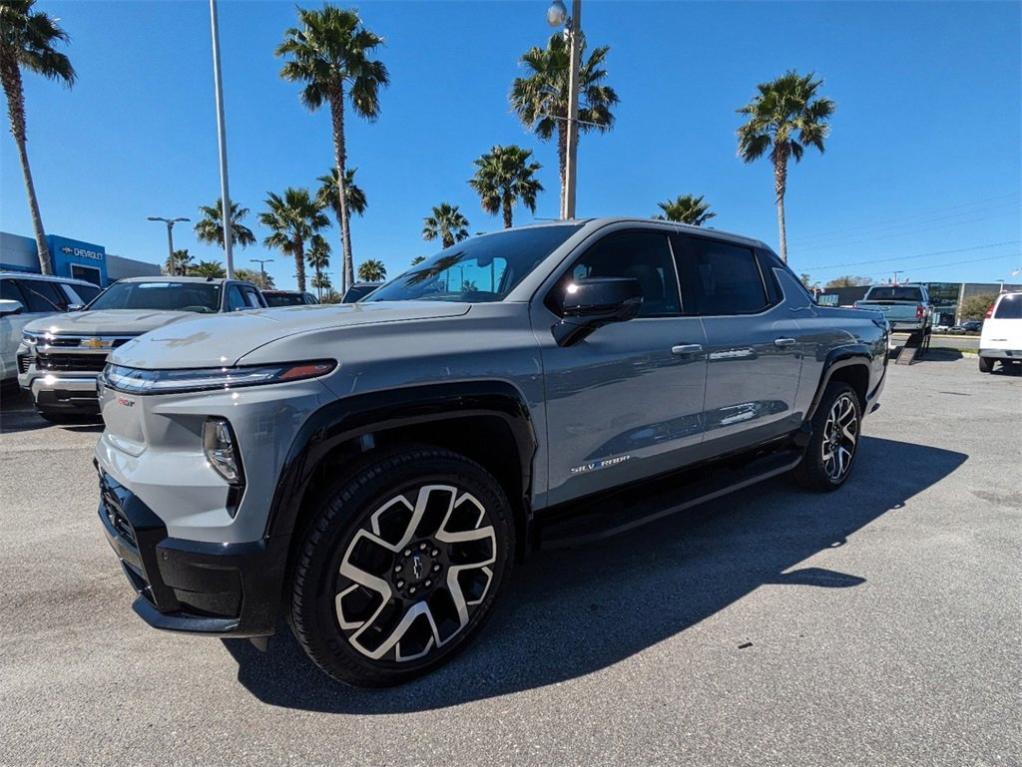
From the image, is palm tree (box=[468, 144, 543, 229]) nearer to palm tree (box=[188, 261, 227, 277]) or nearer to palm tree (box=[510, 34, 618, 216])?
palm tree (box=[510, 34, 618, 216])

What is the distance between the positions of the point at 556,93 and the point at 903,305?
37.8 feet

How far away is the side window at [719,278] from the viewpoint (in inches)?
125

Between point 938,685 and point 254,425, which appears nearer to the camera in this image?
point 254,425

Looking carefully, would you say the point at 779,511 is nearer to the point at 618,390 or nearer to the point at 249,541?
the point at 618,390

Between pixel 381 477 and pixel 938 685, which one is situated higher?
pixel 381 477

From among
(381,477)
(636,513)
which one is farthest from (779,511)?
(381,477)

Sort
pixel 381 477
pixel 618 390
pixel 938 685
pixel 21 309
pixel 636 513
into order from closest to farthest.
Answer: pixel 381 477 → pixel 938 685 → pixel 618 390 → pixel 636 513 → pixel 21 309

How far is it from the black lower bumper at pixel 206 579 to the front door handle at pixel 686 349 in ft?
6.65

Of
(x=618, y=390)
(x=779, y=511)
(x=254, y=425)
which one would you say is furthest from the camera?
(x=779, y=511)

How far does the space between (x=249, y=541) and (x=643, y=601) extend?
185 cm

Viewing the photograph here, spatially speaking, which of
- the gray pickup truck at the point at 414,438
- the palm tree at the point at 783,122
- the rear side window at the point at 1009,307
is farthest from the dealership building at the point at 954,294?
the gray pickup truck at the point at 414,438

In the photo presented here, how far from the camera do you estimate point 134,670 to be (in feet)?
7.04

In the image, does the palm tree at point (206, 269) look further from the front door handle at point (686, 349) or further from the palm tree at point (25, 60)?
the front door handle at point (686, 349)

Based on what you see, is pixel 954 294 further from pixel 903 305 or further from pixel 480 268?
pixel 480 268
